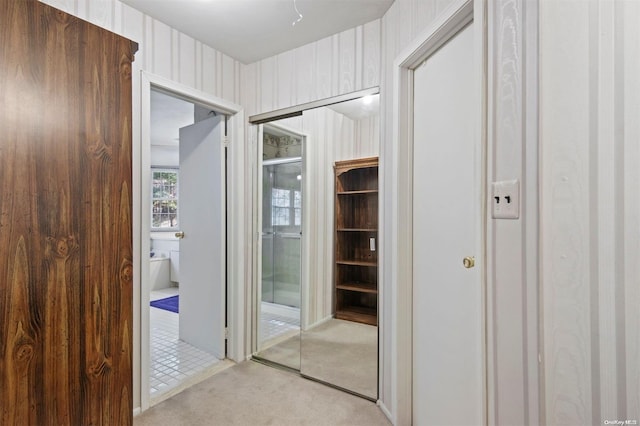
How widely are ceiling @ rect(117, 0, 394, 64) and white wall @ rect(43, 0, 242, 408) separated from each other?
65mm

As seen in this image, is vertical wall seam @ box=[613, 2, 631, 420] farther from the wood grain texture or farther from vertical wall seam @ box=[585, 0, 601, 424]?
the wood grain texture

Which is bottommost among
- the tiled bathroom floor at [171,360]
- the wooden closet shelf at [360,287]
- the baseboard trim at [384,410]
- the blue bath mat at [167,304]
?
the blue bath mat at [167,304]

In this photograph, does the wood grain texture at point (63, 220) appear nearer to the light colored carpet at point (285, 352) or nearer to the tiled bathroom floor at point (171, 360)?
the tiled bathroom floor at point (171, 360)

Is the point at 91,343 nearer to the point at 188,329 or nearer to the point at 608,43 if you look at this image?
the point at 608,43

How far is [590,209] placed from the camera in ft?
2.54

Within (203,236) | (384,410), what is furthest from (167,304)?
(384,410)

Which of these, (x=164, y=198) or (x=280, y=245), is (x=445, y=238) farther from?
(x=164, y=198)

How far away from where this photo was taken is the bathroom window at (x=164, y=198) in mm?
6188

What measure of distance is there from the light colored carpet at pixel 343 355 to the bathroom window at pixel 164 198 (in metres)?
4.72

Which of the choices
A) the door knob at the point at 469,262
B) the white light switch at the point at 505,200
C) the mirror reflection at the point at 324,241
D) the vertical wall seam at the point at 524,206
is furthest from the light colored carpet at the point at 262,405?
the white light switch at the point at 505,200

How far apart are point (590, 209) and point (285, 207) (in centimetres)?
209

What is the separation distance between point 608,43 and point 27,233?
168 cm

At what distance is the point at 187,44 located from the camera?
90.5 inches

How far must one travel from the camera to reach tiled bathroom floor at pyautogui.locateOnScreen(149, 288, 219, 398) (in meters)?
2.33
